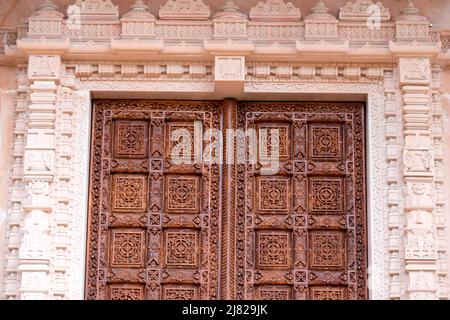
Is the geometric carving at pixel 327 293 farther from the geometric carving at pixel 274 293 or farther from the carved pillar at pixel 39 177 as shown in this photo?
the carved pillar at pixel 39 177

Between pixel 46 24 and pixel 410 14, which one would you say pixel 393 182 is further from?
pixel 46 24

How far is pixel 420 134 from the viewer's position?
13.5 meters

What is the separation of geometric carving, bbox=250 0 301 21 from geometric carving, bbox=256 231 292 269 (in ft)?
6.88

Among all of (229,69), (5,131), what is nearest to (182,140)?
(229,69)

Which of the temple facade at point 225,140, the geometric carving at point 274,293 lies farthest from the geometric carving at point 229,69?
the geometric carving at point 274,293

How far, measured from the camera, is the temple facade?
1339cm

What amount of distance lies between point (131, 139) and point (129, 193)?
54 centimetres

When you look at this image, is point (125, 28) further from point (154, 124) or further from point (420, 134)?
point (420, 134)

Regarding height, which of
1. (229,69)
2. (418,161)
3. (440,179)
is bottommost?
(440,179)

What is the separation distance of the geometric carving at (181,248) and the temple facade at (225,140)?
0.01 meters

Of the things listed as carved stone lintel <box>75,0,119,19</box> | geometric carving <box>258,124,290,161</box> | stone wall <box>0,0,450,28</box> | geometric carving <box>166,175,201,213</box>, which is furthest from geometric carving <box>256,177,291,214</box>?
carved stone lintel <box>75,0,119,19</box>

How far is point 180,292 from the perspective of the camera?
13.4 metres
